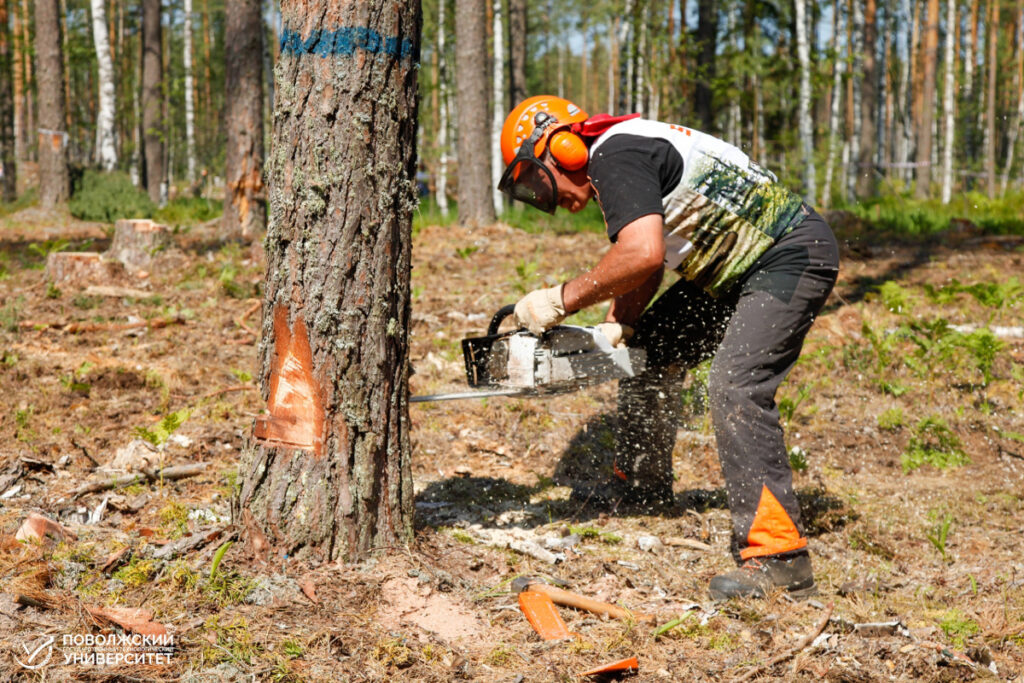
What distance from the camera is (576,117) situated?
3.03 metres

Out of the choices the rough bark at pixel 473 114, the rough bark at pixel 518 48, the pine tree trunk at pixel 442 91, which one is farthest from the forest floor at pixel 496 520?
the pine tree trunk at pixel 442 91

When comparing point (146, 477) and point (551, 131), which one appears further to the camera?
point (146, 477)

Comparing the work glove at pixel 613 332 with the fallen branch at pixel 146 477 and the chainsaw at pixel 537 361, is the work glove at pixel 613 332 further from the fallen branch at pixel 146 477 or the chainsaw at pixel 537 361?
the fallen branch at pixel 146 477

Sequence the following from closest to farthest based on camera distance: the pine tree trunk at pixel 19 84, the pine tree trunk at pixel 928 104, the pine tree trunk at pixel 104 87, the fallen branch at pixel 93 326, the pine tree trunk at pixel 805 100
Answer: the fallen branch at pixel 93 326, the pine tree trunk at pixel 805 100, the pine tree trunk at pixel 104 87, the pine tree trunk at pixel 928 104, the pine tree trunk at pixel 19 84

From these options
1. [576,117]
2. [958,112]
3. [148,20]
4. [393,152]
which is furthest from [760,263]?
[958,112]

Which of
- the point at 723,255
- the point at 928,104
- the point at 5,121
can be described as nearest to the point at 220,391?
the point at 723,255

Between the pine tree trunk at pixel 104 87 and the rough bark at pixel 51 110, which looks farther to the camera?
the pine tree trunk at pixel 104 87

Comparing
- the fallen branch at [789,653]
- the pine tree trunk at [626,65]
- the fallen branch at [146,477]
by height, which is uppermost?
the pine tree trunk at [626,65]

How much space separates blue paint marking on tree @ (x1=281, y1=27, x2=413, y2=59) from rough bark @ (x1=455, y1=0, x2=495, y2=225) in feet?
22.4

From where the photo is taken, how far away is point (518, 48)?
1325 centimetres

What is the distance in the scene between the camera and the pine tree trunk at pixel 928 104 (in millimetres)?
17047

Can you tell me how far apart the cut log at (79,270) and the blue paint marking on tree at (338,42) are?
4848mm

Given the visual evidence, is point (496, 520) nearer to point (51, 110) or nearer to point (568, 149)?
point (568, 149)

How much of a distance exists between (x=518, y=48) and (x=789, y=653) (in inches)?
487
